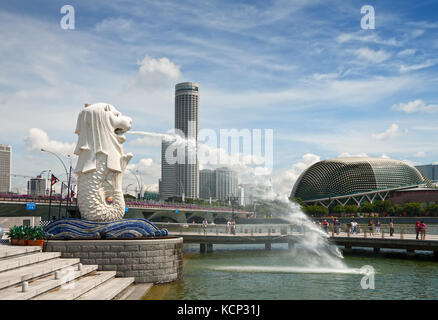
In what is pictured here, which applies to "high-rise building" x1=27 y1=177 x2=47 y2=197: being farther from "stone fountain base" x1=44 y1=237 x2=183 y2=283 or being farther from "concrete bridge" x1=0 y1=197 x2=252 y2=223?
"stone fountain base" x1=44 y1=237 x2=183 y2=283

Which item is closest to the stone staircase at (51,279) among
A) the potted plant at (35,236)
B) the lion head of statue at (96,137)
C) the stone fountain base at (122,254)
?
the stone fountain base at (122,254)

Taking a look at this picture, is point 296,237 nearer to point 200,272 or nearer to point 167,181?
point 200,272

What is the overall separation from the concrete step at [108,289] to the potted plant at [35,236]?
3.83m

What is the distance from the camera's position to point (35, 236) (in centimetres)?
1841

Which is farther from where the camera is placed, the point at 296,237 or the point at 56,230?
the point at 296,237

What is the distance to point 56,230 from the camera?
19.4m

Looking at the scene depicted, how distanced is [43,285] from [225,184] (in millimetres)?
150133

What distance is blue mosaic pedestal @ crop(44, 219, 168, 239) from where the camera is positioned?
1931 centimetres

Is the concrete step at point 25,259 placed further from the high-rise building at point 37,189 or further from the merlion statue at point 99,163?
the high-rise building at point 37,189

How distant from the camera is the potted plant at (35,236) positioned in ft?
59.9

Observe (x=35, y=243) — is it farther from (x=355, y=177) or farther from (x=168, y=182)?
(x=168, y=182)

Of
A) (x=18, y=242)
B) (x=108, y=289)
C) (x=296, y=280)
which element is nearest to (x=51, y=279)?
Answer: (x=108, y=289)
